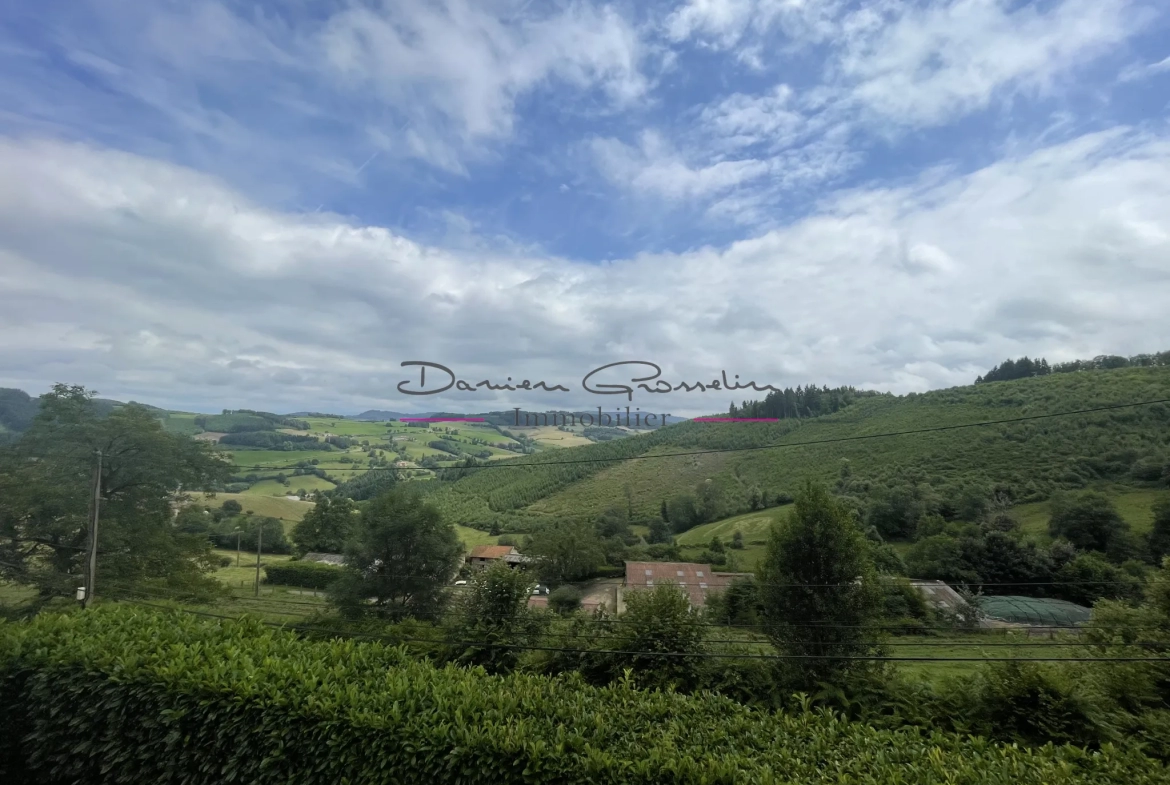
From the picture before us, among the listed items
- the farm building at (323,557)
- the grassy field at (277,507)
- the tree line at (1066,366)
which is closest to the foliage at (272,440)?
the grassy field at (277,507)

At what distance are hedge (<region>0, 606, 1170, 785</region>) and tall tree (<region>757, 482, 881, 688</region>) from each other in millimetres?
6350

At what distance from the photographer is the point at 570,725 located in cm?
473

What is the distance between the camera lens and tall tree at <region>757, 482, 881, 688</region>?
11164 millimetres

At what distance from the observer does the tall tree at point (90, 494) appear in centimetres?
1327

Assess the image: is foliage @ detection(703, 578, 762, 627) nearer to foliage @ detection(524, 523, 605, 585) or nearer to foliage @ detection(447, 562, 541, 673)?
foliage @ detection(447, 562, 541, 673)

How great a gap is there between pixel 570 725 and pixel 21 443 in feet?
56.5

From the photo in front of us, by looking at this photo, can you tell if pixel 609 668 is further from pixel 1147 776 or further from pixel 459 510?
pixel 459 510

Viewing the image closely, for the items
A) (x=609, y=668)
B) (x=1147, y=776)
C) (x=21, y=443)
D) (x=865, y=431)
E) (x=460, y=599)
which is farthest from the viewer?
(x=865, y=431)

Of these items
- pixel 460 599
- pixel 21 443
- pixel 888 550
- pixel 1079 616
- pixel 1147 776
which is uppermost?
pixel 21 443

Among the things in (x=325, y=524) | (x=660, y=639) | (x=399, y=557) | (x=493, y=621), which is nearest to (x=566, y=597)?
(x=399, y=557)

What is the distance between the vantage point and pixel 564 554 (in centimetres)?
3400

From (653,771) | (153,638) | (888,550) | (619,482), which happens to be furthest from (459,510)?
(653,771)

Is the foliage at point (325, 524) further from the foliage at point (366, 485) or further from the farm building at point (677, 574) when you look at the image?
the farm building at point (677, 574)

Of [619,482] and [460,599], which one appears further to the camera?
[619,482]
